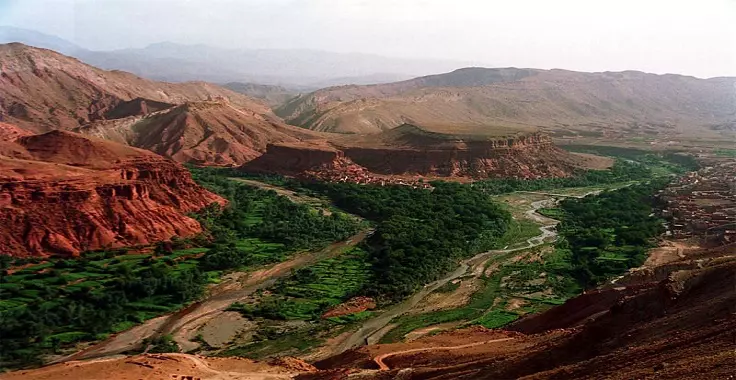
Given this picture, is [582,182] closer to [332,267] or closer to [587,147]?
[587,147]

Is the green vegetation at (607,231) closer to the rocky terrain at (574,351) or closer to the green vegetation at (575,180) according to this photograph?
the green vegetation at (575,180)

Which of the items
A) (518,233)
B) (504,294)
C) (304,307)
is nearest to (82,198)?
(304,307)

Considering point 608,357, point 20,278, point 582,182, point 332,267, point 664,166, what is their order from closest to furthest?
point 608,357 < point 20,278 < point 332,267 < point 582,182 < point 664,166

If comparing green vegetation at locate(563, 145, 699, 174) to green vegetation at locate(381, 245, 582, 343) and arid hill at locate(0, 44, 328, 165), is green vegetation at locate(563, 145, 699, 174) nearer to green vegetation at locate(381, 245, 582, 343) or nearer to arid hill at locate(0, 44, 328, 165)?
arid hill at locate(0, 44, 328, 165)

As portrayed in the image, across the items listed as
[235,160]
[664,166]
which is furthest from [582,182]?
[235,160]

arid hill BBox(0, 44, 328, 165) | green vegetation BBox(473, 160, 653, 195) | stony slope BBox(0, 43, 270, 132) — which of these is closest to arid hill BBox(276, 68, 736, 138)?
arid hill BBox(0, 44, 328, 165)
